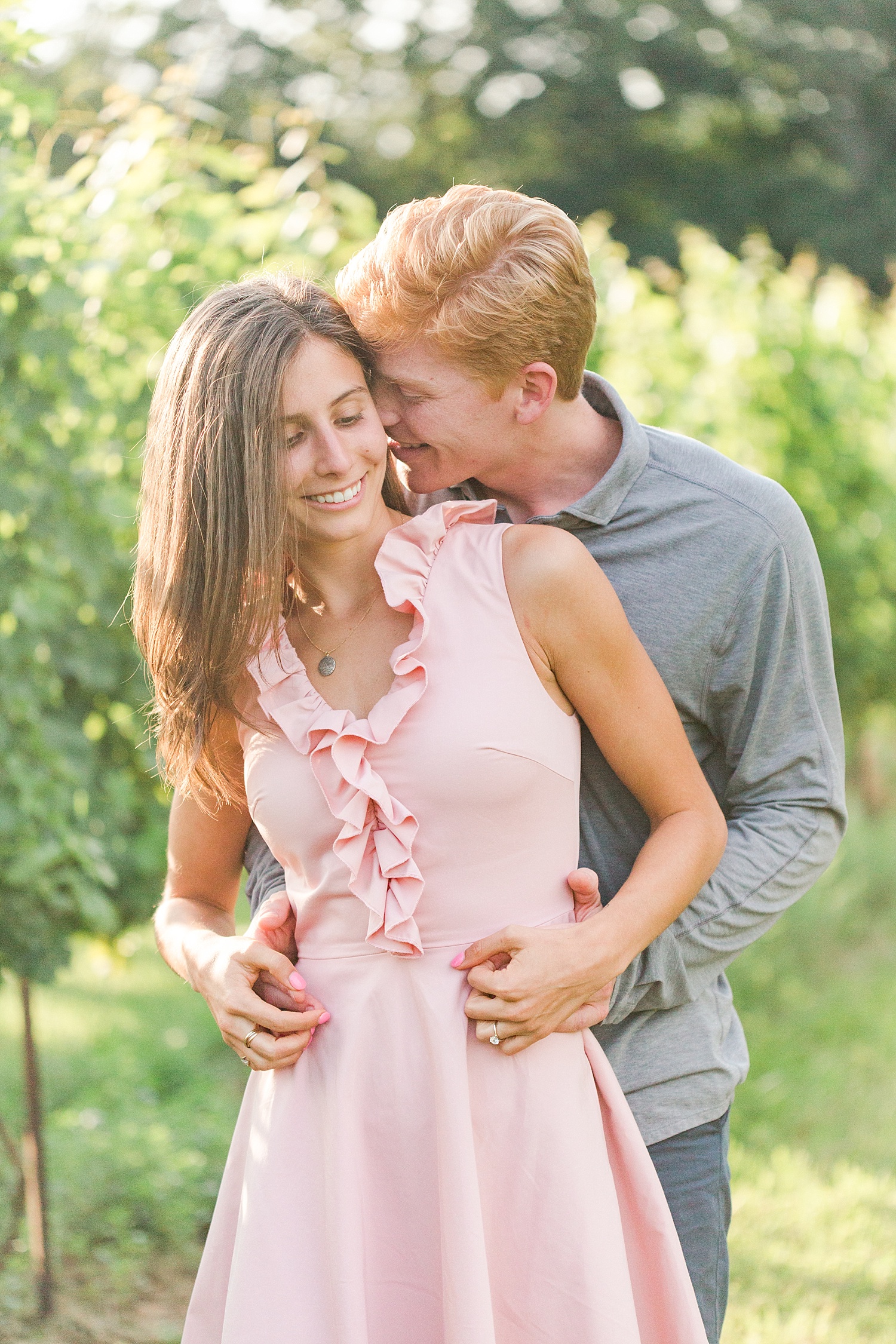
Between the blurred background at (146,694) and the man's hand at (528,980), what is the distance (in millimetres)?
1283

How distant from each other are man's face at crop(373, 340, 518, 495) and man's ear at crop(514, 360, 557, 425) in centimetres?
1

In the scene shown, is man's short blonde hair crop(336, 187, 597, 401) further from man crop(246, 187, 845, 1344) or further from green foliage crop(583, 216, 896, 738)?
green foliage crop(583, 216, 896, 738)

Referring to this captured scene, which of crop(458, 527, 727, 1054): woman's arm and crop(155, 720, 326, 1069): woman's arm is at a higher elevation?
crop(458, 527, 727, 1054): woman's arm

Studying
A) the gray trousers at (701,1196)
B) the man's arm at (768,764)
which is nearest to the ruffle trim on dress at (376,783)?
the man's arm at (768,764)

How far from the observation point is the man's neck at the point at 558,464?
2123 mm

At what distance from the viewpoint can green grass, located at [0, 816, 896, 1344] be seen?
3641 mm

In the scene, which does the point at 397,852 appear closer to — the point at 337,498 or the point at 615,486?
the point at 337,498

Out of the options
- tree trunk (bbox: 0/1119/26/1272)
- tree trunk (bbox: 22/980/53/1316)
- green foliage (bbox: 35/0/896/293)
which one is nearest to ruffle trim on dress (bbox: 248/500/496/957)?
tree trunk (bbox: 22/980/53/1316)

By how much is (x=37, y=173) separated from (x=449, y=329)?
1879 millimetres

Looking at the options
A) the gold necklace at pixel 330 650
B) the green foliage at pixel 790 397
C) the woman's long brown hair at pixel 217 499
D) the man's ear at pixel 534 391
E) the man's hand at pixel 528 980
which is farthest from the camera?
the green foliage at pixel 790 397

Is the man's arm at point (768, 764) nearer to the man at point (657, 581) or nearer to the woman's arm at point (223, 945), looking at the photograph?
the man at point (657, 581)

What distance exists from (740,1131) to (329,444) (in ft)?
12.2

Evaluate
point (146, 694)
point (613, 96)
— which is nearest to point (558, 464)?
point (146, 694)

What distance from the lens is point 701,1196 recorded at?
2088 millimetres
